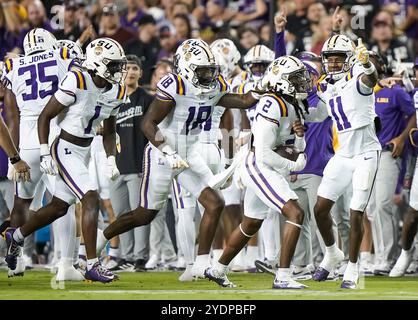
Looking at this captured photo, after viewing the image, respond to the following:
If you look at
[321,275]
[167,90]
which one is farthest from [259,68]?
[321,275]

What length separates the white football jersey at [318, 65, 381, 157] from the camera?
9.31 m

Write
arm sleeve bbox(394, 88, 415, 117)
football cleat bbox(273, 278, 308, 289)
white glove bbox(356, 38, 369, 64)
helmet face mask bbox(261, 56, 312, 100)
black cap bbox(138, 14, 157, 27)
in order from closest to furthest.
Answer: football cleat bbox(273, 278, 308, 289)
white glove bbox(356, 38, 369, 64)
helmet face mask bbox(261, 56, 312, 100)
arm sleeve bbox(394, 88, 415, 117)
black cap bbox(138, 14, 157, 27)

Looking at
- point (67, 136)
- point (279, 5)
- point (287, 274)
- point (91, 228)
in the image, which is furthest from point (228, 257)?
point (279, 5)

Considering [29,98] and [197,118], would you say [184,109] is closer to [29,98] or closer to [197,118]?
[197,118]

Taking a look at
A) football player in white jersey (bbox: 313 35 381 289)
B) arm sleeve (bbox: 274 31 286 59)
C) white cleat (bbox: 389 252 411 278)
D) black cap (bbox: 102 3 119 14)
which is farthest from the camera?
black cap (bbox: 102 3 119 14)

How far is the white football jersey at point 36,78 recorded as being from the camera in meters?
9.95

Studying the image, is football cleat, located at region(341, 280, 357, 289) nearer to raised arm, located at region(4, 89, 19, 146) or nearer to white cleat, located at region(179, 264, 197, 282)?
white cleat, located at region(179, 264, 197, 282)

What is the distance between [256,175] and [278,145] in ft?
1.23

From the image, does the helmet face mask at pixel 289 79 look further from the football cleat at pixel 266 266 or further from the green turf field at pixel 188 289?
the football cleat at pixel 266 266

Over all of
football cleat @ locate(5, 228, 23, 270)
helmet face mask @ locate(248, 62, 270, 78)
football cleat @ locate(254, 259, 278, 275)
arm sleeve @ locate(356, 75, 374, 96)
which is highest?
helmet face mask @ locate(248, 62, 270, 78)

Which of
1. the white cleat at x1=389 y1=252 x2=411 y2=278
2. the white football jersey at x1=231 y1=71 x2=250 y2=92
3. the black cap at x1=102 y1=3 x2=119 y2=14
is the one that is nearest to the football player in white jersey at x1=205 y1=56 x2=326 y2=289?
the white cleat at x1=389 y1=252 x2=411 y2=278

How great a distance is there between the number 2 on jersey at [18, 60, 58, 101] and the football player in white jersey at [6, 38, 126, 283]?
0.74 metres

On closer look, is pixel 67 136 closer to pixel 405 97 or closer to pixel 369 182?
pixel 369 182
